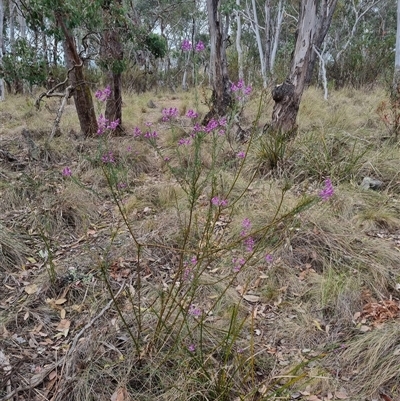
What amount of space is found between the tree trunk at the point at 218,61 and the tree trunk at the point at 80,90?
5.66ft

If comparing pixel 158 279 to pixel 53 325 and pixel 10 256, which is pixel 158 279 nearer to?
pixel 53 325

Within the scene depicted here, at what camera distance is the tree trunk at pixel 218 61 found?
5.70m

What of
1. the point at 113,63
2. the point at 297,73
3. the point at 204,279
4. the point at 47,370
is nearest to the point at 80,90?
the point at 113,63

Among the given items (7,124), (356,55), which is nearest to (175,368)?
(7,124)

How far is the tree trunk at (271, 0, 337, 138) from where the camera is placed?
15.5ft

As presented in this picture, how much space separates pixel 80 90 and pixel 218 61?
213 cm

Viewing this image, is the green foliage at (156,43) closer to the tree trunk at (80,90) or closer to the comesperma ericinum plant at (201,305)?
the tree trunk at (80,90)

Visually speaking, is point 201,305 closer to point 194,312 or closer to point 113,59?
point 194,312

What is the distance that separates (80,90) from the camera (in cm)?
525

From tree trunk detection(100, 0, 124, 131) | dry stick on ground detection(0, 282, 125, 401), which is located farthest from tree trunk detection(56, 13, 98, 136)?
dry stick on ground detection(0, 282, 125, 401)

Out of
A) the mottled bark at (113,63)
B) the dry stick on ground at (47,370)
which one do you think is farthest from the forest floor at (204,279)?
the mottled bark at (113,63)

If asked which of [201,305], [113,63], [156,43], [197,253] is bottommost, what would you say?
[201,305]

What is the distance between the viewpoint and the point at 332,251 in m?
2.87

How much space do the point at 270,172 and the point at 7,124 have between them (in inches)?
196
